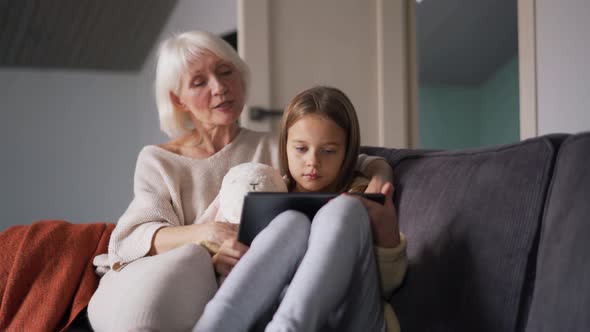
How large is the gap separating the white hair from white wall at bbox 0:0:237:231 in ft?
15.5

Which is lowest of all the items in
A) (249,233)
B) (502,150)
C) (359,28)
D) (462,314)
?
(462,314)

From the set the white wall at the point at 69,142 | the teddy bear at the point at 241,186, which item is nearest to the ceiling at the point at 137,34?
the white wall at the point at 69,142

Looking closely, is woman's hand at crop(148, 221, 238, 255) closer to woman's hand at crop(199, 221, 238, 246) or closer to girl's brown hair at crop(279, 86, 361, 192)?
woman's hand at crop(199, 221, 238, 246)

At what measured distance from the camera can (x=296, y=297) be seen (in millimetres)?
982

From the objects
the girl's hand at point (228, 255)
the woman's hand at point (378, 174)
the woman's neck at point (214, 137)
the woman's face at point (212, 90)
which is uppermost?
the woman's face at point (212, 90)

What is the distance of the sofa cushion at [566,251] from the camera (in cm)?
95

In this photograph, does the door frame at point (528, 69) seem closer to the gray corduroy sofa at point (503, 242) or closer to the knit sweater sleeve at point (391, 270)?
the gray corduroy sofa at point (503, 242)

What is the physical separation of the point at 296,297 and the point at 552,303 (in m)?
0.40

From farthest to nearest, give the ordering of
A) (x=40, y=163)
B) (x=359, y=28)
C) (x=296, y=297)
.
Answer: (x=40, y=163), (x=359, y=28), (x=296, y=297)

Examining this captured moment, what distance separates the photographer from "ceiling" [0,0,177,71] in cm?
535

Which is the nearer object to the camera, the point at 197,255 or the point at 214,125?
the point at 197,255

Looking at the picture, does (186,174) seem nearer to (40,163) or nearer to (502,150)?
(502,150)

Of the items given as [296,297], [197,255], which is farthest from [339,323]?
[197,255]

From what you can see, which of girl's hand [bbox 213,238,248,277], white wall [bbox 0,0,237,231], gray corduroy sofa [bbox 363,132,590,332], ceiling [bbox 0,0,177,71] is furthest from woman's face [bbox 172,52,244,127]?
white wall [bbox 0,0,237,231]
